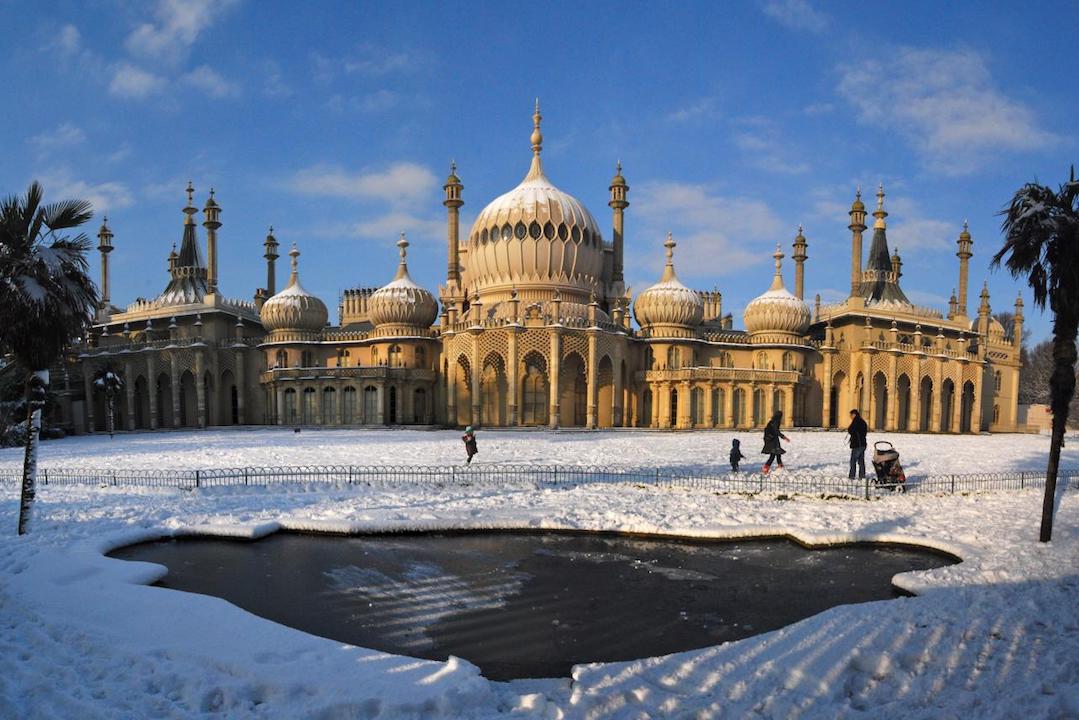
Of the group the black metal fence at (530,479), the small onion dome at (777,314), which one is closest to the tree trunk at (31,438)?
the black metal fence at (530,479)

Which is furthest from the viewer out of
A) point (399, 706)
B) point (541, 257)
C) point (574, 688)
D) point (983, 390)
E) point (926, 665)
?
point (983, 390)

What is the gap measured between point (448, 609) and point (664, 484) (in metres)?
10.3

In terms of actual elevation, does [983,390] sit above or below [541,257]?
below

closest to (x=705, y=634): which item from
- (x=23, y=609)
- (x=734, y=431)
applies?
(x=23, y=609)

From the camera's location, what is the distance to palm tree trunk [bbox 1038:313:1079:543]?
12.0m

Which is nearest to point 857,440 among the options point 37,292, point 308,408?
point 37,292

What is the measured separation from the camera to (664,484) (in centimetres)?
1884

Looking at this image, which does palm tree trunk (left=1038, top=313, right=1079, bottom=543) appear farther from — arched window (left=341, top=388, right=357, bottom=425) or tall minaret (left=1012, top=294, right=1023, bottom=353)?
tall minaret (left=1012, top=294, right=1023, bottom=353)

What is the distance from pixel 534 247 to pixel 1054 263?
3788 centimetres

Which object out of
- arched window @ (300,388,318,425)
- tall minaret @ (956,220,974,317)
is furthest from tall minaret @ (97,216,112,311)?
tall minaret @ (956,220,974,317)

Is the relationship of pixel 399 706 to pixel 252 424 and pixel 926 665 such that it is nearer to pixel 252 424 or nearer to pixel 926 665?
pixel 926 665

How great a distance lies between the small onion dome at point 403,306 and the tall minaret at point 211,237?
14.6 metres

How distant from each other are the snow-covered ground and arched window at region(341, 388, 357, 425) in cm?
3236

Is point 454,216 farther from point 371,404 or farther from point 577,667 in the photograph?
point 577,667
